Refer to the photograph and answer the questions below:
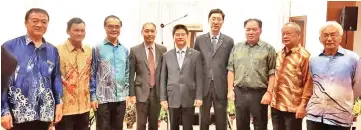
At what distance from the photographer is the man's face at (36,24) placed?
2.69 m

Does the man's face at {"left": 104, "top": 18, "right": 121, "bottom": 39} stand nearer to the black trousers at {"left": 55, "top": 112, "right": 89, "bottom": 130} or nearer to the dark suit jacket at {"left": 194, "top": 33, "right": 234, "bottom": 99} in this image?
the black trousers at {"left": 55, "top": 112, "right": 89, "bottom": 130}

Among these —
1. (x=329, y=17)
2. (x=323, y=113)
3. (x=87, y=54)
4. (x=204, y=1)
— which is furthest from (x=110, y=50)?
(x=204, y=1)

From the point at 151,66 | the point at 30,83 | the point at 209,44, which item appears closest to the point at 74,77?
the point at 30,83

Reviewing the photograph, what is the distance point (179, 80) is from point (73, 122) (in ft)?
3.45

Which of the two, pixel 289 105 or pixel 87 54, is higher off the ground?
pixel 87 54

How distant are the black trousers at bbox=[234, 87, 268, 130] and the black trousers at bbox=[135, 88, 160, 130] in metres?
0.82

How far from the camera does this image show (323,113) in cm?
294

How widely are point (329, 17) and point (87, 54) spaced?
4.36 metres

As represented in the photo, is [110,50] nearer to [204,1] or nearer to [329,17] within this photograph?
[329,17]

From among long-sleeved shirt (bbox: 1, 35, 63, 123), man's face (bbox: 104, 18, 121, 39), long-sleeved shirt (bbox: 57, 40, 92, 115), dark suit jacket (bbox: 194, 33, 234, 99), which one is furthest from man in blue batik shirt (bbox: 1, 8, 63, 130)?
dark suit jacket (bbox: 194, 33, 234, 99)

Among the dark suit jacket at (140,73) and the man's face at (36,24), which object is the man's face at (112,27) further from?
the man's face at (36,24)

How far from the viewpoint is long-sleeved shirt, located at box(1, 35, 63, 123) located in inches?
102

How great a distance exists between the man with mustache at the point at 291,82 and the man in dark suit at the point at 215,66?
61 centimetres

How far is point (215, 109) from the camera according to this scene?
3986mm
